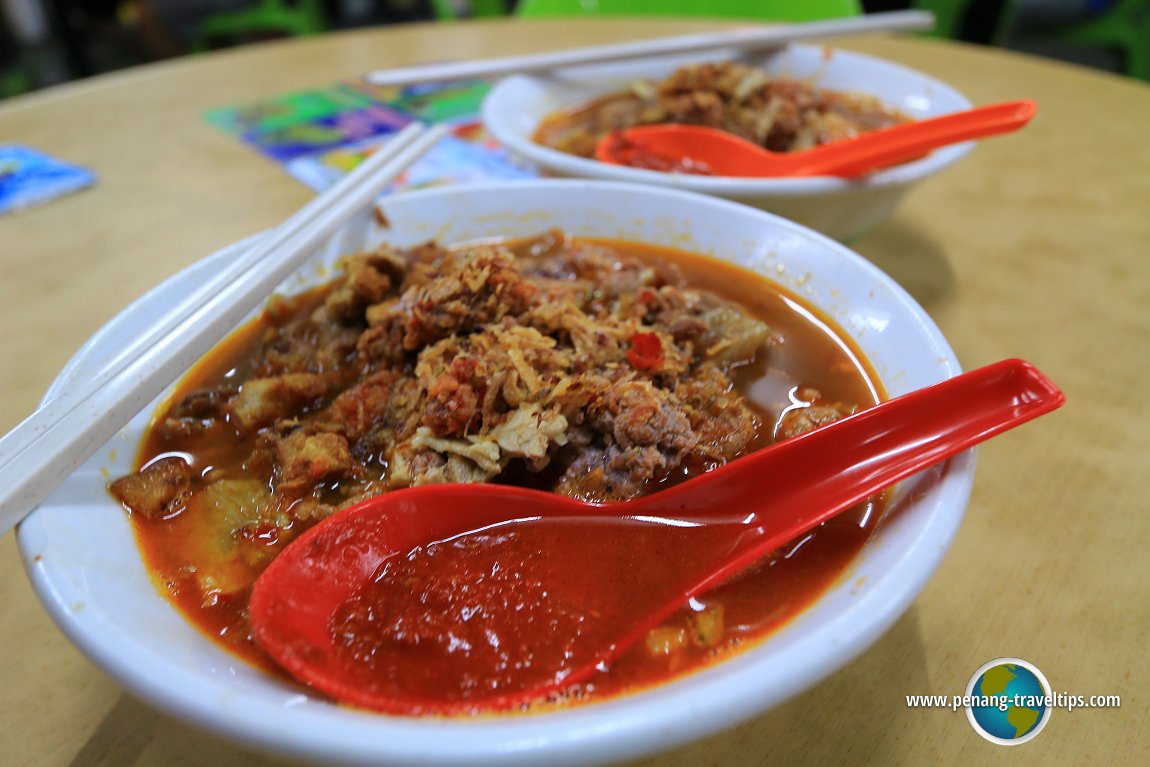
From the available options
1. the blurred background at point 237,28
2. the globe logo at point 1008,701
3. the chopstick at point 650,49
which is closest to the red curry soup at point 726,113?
the chopstick at point 650,49

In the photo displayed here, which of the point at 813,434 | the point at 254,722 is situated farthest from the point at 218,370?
the point at 813,434

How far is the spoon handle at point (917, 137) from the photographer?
5.60ft

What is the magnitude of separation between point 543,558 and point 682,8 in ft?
12.4

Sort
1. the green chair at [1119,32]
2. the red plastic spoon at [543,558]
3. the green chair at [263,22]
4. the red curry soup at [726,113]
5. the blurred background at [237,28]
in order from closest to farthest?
the red plastic spoon at [543,558]
the red curry soup at [726,113]
the green chair at [1119,32]
the blurred background at [237,28]
the green chair at [263,22]

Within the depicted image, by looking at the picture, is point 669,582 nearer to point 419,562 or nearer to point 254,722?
point 419,562

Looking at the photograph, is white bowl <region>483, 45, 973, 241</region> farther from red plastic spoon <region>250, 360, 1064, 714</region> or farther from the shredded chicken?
red plastic spoon <region>250, 360, 1064, 714</region>

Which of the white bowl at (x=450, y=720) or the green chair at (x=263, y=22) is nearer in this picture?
the white bowl at (x=450, y=720)

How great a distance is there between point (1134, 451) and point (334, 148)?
2411mm

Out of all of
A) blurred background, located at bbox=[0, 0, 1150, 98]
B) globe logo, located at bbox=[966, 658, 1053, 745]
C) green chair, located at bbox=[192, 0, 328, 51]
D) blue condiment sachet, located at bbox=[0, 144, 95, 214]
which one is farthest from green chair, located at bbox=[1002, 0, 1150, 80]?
blue condiment sachet, located at bbox=[0, 144, 95, 214]

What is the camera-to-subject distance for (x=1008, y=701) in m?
0.96

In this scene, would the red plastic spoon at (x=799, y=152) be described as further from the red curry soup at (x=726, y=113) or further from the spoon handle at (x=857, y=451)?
the spoon handle at (x=857, y=451)

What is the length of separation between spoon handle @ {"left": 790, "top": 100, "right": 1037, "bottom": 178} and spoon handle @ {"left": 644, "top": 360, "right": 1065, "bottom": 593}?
899 millimetres

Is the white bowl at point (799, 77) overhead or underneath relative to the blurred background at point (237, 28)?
overhead

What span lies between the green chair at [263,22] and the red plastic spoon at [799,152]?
4.99 metres
